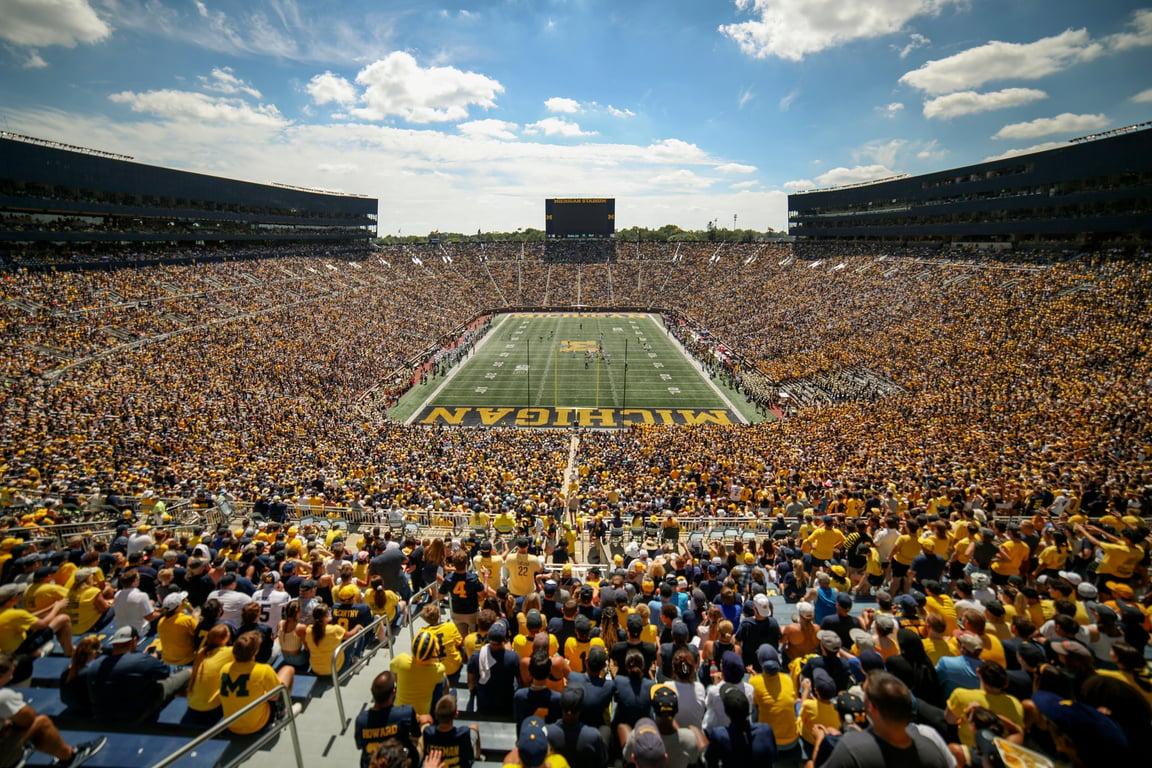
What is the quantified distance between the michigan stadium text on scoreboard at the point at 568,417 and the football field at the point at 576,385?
0.06m

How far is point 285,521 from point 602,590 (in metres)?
11.4

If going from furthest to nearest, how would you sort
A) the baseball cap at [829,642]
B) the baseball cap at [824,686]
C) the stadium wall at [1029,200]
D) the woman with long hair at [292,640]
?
the stadium wall at [1029,200]
the woman with long hair at [292,640]
the baseball cap at [829,642]
the baseball cap at [824,686]

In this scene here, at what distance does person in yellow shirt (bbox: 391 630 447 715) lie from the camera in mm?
4758

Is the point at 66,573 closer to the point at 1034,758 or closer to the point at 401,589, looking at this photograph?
the point at 401,589

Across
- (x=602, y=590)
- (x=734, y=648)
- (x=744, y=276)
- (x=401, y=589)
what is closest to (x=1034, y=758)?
(x=734, y=648)

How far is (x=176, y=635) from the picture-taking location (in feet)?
17.8

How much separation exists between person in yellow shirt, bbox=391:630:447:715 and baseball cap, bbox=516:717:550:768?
144 cm

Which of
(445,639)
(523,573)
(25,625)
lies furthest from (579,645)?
(25,625)

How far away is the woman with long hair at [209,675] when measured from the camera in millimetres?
4629

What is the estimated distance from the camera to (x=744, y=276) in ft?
230

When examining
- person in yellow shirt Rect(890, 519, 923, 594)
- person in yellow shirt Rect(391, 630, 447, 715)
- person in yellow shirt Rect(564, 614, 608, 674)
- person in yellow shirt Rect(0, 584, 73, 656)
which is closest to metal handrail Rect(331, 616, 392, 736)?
person in yellow shirt Rect(391, 630, 447, 715)

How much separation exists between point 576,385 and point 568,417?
7.00 meters

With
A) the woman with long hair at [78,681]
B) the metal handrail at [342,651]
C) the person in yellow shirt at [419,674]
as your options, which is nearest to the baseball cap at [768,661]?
the person in yellow shirt at [419,674]

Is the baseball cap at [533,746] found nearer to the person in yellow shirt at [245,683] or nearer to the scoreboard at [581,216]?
the person in yellow shirt at [245,683]
